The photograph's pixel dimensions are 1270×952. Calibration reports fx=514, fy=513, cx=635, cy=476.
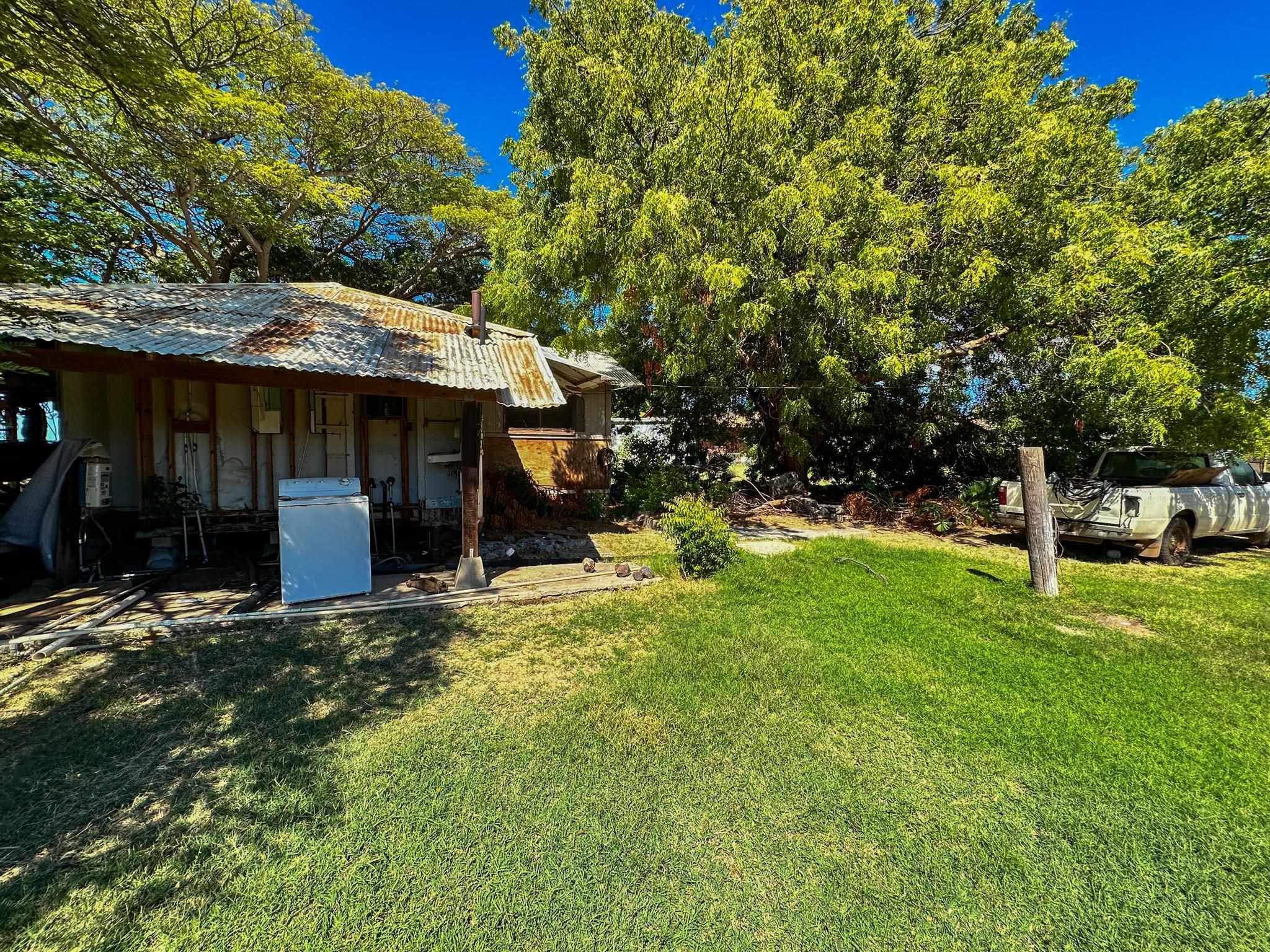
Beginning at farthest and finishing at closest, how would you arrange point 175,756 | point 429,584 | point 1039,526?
point 1039,526 → point 429,584 → point 175,756

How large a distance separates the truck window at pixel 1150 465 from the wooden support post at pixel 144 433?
1333 centimetres

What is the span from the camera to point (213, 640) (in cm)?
436

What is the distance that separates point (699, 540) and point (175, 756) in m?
5.04

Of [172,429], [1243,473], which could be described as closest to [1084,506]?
[1243,473]

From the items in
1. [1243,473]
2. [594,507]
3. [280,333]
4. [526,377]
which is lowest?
[594,507]

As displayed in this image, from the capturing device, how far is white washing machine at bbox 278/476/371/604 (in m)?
5.12

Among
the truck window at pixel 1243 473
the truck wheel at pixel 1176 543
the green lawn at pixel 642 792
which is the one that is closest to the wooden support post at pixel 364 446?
the green lawn at pixel 642 792

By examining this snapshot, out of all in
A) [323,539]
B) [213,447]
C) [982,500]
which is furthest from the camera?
[982,500]

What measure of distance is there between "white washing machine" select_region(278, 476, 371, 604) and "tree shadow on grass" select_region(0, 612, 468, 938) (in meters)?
0.77

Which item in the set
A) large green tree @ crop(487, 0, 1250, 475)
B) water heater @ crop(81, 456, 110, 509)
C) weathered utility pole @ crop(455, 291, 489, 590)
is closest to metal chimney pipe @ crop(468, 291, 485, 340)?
large green tree @ crop(487, 0, 1250, 475)

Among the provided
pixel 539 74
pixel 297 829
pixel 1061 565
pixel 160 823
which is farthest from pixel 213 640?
pixel 1061 565

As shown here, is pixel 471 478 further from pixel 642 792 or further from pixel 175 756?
pixel 642 792

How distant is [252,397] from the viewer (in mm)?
6984

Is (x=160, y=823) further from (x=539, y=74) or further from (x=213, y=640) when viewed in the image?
(x=539, y=74)
